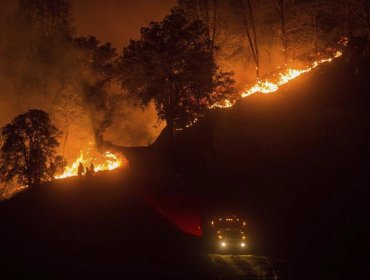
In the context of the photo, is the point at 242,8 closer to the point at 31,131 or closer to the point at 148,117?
the point at 148,117

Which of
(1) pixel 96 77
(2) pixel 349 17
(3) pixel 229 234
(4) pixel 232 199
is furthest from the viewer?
(1) pixel 96 77

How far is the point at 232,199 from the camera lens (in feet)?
117

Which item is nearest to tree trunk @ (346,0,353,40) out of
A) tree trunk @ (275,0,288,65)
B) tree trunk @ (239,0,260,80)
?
tree trunk @ (275,0,288,65)

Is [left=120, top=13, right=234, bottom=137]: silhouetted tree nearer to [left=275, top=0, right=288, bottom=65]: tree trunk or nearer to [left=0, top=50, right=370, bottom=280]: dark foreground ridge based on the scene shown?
[left=0, top=50, right=370, bottom=280]: dark foreground ridge

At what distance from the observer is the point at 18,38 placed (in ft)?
192

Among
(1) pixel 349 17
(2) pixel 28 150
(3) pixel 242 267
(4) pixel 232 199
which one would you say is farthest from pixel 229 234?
(1) pixel 349 17

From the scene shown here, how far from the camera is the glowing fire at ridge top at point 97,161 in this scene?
42938mm

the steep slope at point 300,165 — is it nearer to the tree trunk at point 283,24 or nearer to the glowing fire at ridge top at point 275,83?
the glowing fire at ridge top at point 275,83

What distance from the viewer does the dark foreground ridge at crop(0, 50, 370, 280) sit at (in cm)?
2622

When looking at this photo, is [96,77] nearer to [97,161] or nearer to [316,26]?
[97,161]

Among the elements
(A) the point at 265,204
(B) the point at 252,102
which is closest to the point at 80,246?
(A) the point at 265,204

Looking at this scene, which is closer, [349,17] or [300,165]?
[300,165]

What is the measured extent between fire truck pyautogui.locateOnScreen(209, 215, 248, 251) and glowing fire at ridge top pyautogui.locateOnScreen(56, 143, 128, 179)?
12674 millimetres

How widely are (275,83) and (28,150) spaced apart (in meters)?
20.1
